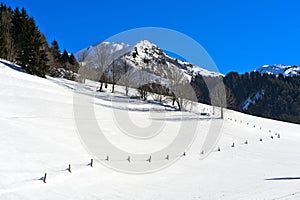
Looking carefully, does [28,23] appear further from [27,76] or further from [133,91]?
[133,91]

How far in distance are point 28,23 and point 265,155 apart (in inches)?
1713

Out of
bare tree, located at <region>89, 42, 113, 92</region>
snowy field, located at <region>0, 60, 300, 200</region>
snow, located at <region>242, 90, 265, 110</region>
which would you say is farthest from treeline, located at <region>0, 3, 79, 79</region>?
snow, located at <region>242, 90, 265, 110</region>

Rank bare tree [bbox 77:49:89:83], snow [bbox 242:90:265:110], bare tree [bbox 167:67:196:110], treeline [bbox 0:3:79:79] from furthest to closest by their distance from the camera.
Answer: snow [bbox 242:90:265:110], bare tree [bbox 77:49:89:83], bare tree [bbox 167:67:196:110], treeline [bbox 0:3:79:79]

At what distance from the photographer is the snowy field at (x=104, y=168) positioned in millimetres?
12173

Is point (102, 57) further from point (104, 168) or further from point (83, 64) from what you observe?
point (104, 168)

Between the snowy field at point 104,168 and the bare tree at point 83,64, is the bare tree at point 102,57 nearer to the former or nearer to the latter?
the bare tree at point 83,64

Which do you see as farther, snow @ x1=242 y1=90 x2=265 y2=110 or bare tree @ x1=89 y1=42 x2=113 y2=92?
snow @ x1=242 y1=90 x2=265 y2=110

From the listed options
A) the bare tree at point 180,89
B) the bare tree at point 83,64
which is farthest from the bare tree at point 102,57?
the bare tree at point 180,89

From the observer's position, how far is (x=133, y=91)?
5962 centimetres

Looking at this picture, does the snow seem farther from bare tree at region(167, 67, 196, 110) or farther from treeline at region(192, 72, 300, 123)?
bare tree at region(167, 67, 196, 110)

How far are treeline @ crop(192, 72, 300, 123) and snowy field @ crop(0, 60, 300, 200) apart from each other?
81726 mm

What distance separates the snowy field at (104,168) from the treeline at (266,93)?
81726mm

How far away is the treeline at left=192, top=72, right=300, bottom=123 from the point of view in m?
117

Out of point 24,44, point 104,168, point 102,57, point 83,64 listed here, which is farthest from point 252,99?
point 104,168
